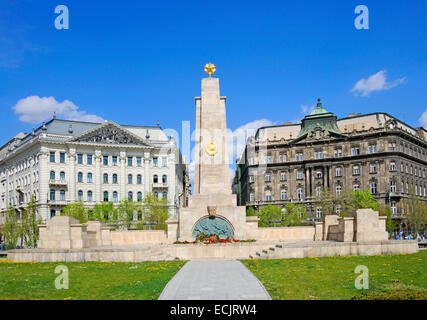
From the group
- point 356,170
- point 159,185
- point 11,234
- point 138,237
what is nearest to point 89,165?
point 159,185

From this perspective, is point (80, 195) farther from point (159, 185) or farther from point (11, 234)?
point (11, 234)

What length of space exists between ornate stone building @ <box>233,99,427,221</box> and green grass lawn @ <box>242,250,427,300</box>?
217 feet

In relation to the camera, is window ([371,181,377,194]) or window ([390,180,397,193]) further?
window ([371,181,377,194])

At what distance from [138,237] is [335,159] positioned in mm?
65224

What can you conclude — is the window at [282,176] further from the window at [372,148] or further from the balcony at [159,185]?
the balcony at [159,185]

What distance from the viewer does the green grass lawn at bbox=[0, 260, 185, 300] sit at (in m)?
12.9

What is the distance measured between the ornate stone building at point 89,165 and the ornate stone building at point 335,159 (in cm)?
2146

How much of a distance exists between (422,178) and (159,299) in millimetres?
93473

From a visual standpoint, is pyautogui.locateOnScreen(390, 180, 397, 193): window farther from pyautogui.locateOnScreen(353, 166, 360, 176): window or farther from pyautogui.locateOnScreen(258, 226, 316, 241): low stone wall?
pyautogui.locateOnScreen(258, 226, 316, 241): low stone wall

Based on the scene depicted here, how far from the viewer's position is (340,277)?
15641 mm

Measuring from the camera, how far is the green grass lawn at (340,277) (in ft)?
40.0

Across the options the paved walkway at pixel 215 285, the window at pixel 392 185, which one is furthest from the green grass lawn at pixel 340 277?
the window at pixel 392 185

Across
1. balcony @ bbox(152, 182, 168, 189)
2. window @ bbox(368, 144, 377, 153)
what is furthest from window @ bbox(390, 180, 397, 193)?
balcony @ bbox(152, 182, 168, 189)
